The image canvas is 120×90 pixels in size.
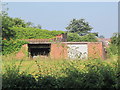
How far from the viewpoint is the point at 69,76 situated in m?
3.27

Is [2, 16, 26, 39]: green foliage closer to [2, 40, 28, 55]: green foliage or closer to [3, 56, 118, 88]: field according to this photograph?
[2, 40, 28, 55]: green foliage

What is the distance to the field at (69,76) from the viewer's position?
321cm

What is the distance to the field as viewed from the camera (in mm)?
3213

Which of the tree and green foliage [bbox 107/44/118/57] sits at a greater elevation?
the tree

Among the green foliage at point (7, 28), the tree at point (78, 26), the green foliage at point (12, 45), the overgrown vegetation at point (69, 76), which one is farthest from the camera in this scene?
the tree at point (78, 26)

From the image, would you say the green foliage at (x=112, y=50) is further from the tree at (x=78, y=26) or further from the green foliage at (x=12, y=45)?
the tree at (x=78, y=26)

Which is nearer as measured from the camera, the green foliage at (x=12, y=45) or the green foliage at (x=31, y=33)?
the green foliage at (x=12, y=45)

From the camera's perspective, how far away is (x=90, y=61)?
3572 millimetres

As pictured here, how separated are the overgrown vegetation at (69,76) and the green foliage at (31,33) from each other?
1795cm

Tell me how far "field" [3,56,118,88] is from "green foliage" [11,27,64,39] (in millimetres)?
17922

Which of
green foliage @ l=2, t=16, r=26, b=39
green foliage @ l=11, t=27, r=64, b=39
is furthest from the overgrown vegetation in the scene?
green foliage @ l=11, t=27, r=64, b=39

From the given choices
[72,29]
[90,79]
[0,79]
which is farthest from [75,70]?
[72,29]

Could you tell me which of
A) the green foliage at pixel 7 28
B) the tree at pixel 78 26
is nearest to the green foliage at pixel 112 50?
the green foliage at pixel 7 28

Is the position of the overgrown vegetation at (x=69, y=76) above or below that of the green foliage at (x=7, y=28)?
below
